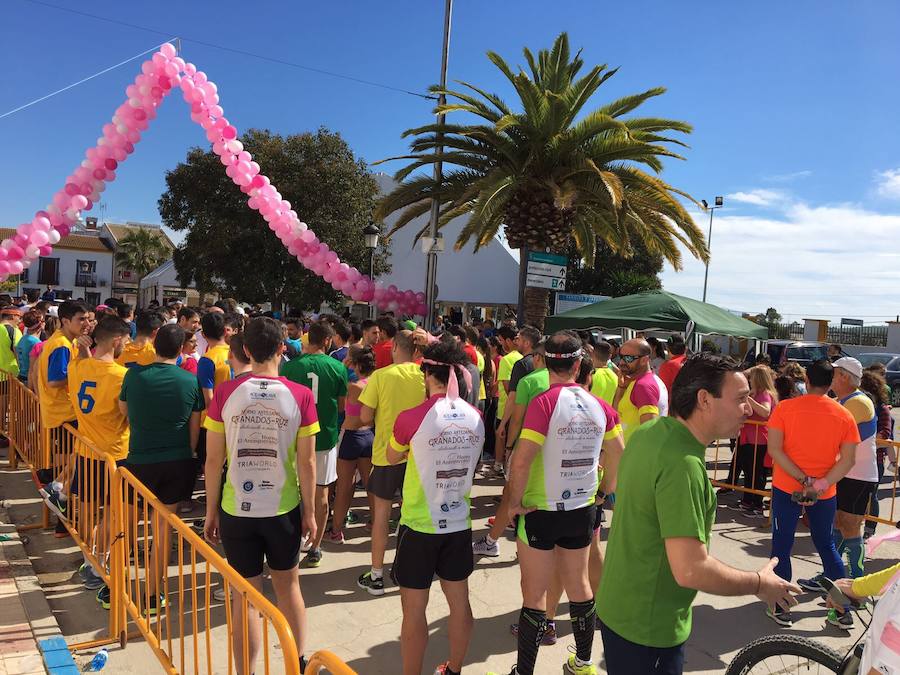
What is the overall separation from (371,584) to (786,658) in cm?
274

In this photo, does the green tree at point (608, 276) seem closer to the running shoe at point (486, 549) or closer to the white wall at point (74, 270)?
the running shoe at point (486, 549)

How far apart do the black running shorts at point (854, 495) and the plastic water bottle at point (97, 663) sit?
5346 millimetres

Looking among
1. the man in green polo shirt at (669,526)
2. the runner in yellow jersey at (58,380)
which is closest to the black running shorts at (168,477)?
the runner in yellow jersey at (58,380)

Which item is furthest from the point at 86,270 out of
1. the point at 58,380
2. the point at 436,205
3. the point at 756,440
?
the point at 756,440

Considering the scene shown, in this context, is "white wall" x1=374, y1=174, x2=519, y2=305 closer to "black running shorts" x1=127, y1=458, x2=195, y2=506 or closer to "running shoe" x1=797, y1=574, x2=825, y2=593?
"running shoe" x1=797, y1=574, x2=825, y2=593

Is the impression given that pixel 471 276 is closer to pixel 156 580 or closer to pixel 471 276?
pixel 471 276

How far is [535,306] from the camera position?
13227 mm

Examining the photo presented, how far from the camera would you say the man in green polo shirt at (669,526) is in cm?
204

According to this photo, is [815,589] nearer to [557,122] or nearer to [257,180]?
[557,122]

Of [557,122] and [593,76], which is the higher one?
[593,76]

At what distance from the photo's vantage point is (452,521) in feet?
10.2

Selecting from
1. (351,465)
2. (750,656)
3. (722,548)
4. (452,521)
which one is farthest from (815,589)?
(351,465)

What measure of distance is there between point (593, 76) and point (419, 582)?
1134cm

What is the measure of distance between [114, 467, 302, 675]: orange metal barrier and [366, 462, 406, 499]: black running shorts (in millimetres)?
1169
